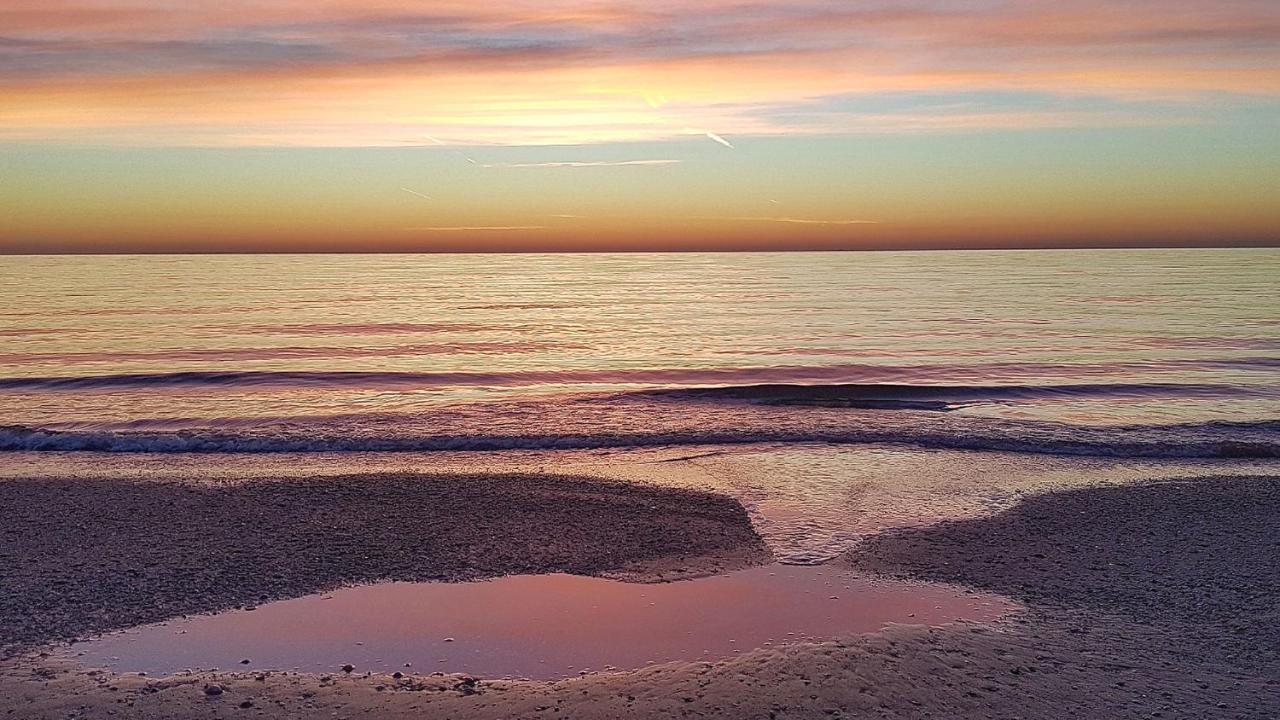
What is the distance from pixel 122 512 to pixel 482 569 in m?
5.17

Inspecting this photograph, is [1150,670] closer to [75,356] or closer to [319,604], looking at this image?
[319,604]

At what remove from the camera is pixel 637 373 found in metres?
29.0

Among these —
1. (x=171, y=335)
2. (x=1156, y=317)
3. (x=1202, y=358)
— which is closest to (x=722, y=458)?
(x=1202, y=358)

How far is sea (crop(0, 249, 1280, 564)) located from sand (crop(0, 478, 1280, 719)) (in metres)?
2.45

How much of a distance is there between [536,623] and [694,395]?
1701 cm

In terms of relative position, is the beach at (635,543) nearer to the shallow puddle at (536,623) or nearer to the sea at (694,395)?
the shallow puddle at (536,623)

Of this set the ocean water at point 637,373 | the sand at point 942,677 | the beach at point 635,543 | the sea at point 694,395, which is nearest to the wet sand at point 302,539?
the beach at point 635,543

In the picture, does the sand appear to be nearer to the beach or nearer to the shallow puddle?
the beach

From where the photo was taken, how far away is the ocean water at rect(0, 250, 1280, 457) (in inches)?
706

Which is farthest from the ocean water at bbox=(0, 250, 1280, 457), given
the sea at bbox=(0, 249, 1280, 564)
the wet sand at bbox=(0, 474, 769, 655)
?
the wet sand at bbox=(0, 474, 769, 655)

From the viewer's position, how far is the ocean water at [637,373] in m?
17.9

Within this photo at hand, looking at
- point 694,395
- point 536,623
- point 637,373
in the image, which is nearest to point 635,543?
point 536,623

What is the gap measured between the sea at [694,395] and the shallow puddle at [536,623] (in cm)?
140

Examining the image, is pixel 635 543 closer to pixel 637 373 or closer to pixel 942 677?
pixel 942 677
